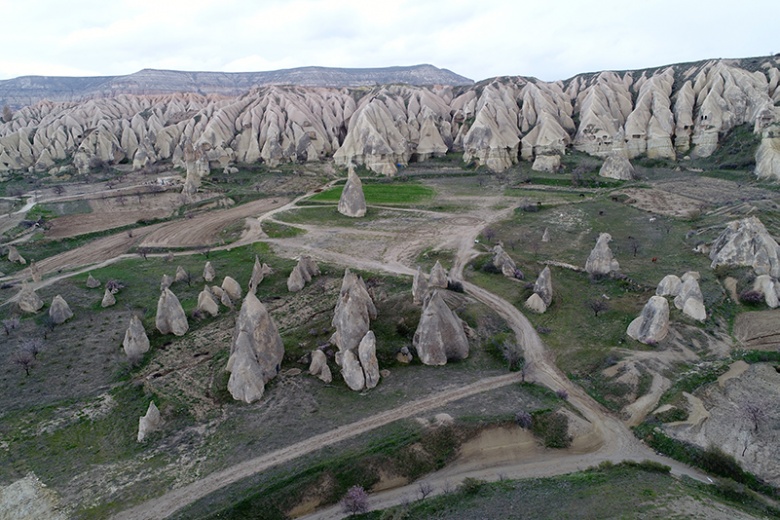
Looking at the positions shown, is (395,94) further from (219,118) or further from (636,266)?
(636,266)

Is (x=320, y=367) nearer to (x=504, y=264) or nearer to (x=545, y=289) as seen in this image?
(x=545, y=289)

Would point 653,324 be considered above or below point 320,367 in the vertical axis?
above

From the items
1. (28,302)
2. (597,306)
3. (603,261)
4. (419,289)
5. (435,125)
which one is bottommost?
(28,302)

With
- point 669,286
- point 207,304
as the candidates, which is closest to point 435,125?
point 669,286

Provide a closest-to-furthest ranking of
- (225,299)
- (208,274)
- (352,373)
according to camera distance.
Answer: (352,373)
(225,299)
(208,274)

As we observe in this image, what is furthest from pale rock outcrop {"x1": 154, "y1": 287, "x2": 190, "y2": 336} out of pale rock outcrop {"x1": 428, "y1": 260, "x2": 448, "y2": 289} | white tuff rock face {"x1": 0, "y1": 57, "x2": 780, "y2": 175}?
white tuff rock face {"x1": 0, "y1": 57, "x2": 780, "y2": 175}

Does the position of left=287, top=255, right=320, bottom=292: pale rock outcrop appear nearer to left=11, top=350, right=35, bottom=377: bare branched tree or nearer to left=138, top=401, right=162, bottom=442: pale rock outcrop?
left=138, top=401, right=162, bottom=442: pale rock outcrop
